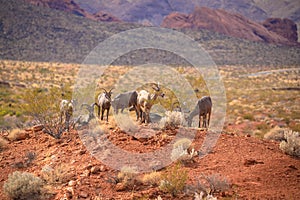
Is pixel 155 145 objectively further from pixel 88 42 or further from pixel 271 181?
pixel 88 42

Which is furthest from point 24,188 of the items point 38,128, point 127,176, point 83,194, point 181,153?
point 38,128

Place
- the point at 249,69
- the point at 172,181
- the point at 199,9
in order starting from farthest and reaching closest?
the point at 199,9 < the point at 249,69 < the point at 172,181

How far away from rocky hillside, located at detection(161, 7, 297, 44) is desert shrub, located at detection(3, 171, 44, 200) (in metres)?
103

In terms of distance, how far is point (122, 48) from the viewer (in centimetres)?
6594

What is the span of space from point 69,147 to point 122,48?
5857 cm

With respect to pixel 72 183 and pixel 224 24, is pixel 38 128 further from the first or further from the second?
pixel 224 24

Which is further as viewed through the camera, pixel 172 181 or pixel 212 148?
pixel 212 148

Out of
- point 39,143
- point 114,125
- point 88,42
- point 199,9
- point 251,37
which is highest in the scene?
point 199,9

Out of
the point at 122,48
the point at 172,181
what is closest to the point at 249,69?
the point at 122,48

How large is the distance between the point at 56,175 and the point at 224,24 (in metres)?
111

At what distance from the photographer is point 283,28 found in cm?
13200

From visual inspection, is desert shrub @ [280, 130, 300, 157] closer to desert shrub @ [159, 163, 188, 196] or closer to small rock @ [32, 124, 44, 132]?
desert shrub @ [159, 163, 188, 196]

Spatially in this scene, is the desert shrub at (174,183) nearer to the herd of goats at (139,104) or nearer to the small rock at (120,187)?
the small rock at (120,187)

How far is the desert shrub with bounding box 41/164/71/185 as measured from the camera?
710cm
